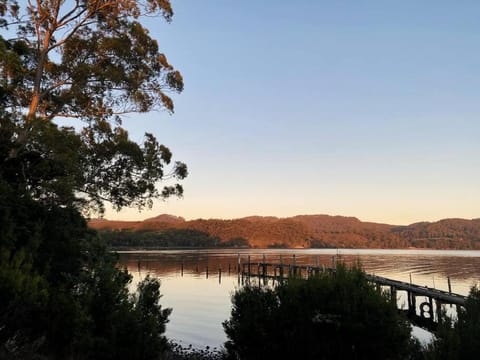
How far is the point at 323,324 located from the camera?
10789mm

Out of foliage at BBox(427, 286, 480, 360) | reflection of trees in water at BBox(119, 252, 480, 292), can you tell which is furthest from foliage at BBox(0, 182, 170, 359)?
reflection of trees in water at BBox(119, 252, 480, 292)

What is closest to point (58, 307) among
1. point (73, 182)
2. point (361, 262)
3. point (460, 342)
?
point (73, 182)

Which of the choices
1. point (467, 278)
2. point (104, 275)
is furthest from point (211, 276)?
point (104, 275)

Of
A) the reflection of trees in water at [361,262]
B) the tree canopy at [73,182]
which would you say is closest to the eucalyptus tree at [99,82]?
the tree canopy at [73,182]

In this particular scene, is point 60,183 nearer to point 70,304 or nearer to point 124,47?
point 70,304

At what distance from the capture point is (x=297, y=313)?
11.1 meters

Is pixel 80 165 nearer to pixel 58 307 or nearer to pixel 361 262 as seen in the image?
pixel 58 307

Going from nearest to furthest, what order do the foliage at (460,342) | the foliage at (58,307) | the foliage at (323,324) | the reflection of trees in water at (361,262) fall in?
the foliage at (460,342) → the foliage at (58,307) → the foliage at (323,324) → the reflection of trees in water at (361,262)

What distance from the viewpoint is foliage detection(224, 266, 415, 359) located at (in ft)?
34.7

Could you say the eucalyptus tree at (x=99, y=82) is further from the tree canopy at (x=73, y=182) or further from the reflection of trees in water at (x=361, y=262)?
the reflection of trees in water at (x=361, y=262)

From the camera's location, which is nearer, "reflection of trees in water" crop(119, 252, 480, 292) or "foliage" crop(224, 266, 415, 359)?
"foliage" crop(224, 266, 415, 359)

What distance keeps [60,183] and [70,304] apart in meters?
4.23

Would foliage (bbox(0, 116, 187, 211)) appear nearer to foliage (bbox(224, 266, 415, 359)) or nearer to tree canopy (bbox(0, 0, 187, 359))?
tree canopy (bbox(0, 0, 187, 359))

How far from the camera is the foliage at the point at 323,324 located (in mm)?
10562
